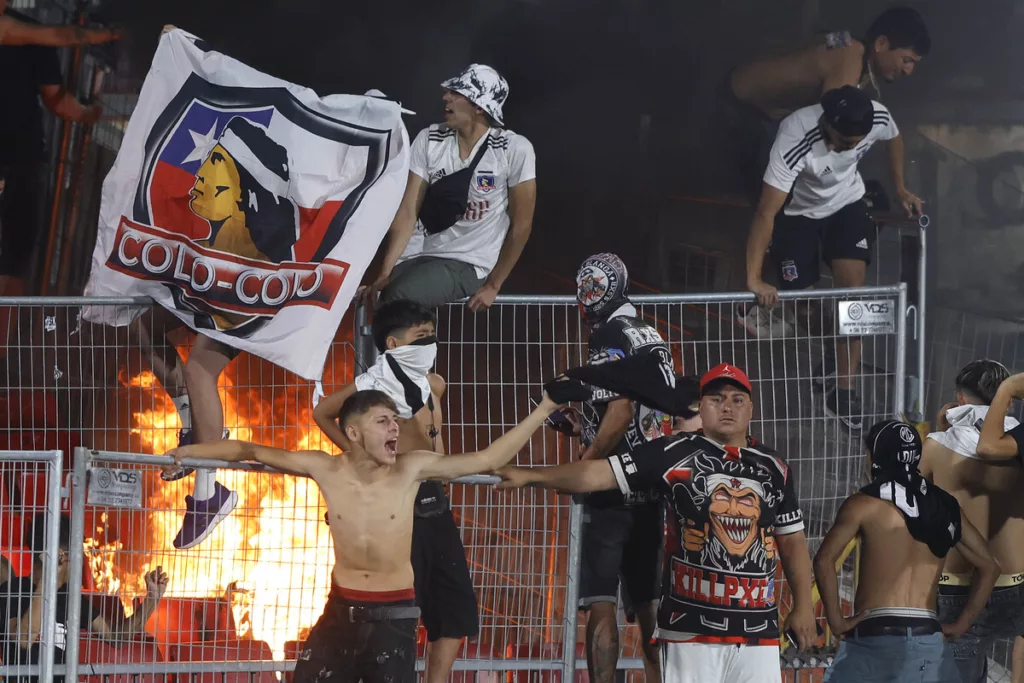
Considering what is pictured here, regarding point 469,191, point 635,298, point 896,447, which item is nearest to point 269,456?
point 635,298

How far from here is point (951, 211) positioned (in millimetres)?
8984

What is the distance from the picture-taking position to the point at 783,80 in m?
8.89

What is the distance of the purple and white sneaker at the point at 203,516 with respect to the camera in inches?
208

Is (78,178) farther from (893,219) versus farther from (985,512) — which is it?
(985,512)

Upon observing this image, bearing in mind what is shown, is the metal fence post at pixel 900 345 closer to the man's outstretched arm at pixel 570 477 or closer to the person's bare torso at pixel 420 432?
the man's outstretched arm at pixel 570 477

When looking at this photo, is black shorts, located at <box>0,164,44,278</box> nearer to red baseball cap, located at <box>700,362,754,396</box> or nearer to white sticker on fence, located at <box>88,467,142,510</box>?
white sticker on fence, located at <box>88,467,142,510</box>

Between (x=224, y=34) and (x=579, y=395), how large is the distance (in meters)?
5.86

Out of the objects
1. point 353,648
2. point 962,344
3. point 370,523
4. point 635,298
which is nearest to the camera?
point 353,648

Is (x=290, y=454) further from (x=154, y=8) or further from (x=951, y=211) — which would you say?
(x=951, y=211)

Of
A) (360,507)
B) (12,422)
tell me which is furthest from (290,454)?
(12,422)

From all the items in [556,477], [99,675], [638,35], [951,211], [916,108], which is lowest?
[99,675]

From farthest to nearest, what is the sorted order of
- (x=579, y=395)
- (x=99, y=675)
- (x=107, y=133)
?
(x=107, y=133) → (x=99, y=675) → (x=579, y=395)

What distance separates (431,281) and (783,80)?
4.25 metres

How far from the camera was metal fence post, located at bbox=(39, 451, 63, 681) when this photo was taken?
458cm
